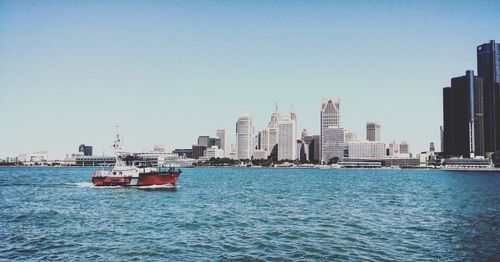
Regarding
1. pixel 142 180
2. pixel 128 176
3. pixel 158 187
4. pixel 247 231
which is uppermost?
pixel 128 176

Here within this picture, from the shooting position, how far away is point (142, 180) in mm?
90625

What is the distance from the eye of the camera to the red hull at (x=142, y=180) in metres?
90.8

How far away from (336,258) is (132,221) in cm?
2369

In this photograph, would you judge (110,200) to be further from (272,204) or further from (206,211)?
(272,204)

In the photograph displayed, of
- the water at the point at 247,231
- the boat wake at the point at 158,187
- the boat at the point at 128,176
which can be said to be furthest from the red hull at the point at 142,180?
the water at the point at 247,231

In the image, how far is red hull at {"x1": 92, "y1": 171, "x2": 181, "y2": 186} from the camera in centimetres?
9081

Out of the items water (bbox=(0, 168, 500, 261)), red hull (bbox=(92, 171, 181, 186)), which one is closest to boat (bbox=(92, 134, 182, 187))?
red hull (bbox=(92, 171, 181, 186))

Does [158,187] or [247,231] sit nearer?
[247,231]

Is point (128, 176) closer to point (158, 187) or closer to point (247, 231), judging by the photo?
point (158, 187)

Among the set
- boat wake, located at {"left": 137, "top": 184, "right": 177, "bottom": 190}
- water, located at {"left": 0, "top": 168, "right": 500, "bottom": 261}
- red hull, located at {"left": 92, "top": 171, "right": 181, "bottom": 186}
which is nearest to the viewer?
water, located at {"left": 0, "top": 168, "right": 500, "bottom": 261}

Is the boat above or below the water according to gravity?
above

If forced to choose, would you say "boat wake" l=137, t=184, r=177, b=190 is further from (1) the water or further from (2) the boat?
(1) the water

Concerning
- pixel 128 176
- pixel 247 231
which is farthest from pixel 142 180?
pixel 247 231

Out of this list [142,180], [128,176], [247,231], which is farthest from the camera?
[128,176]
